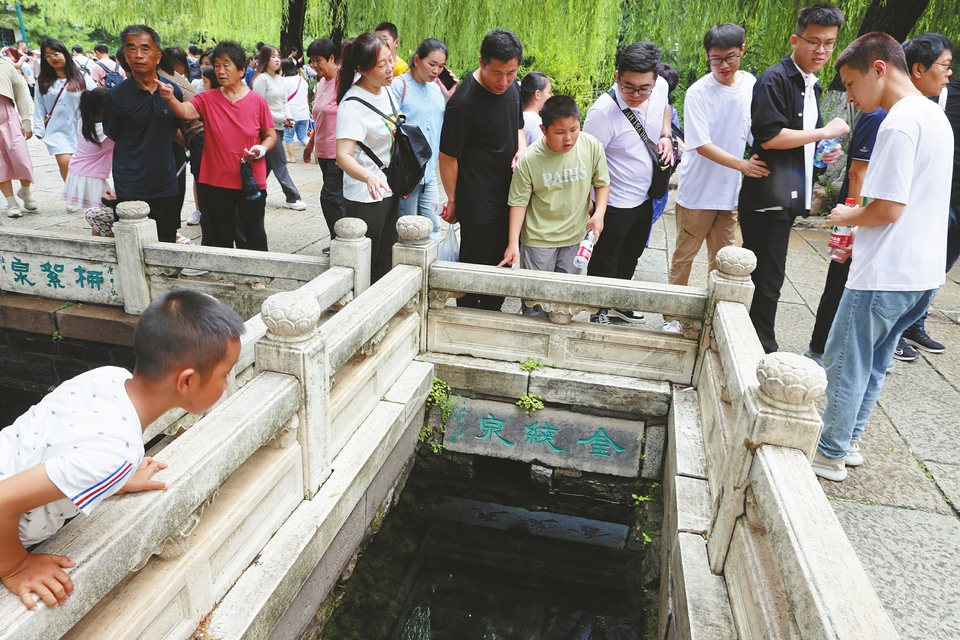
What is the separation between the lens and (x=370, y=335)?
325cm

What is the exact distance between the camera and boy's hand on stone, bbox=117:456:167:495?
5.98ft

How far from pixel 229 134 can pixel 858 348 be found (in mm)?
4249

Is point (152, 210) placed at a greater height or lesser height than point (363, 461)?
greater

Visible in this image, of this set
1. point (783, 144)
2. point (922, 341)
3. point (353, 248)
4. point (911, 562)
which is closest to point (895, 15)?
point (922, 341)

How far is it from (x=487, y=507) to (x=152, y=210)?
334cm

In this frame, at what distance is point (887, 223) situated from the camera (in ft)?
9.25

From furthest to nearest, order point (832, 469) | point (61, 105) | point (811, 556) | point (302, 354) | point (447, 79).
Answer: point (61, 105) → point (447, 79) → point (832, 469) → point (302, 354) → point (811, 556)

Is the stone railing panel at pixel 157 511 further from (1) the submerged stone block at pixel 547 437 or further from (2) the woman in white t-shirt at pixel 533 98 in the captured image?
(2) the woman in white t-shirt at pixel 533 98

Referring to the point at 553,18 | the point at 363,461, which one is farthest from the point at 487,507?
the point at 553,18

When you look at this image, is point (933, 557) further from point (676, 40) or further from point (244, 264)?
point (676, 40)

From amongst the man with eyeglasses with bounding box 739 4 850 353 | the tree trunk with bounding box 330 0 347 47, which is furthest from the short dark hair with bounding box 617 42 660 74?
the tree trunk with bounding box 330 0 347 47

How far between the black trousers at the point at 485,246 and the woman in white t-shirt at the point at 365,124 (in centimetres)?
56

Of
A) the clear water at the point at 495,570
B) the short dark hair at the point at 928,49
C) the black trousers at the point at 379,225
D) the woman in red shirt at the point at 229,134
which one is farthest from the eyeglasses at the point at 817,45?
the woman in red shirt at the point at 229,134

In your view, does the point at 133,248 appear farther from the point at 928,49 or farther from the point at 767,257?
the point at 928,49
